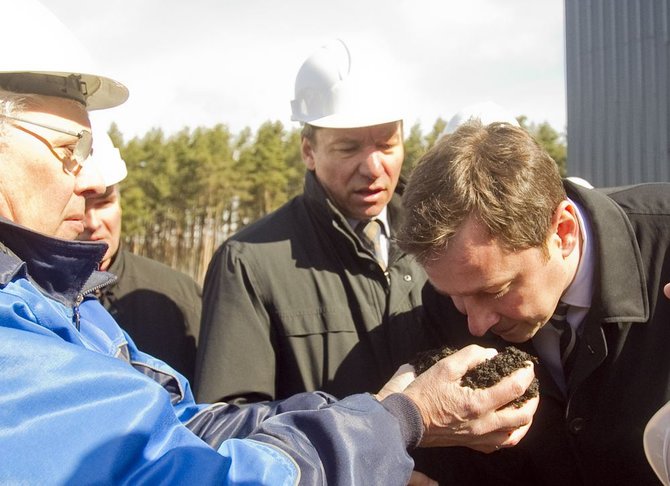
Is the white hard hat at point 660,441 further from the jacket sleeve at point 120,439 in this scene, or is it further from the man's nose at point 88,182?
the man's nose at point 88,182

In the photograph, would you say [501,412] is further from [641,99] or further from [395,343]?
[641,99]

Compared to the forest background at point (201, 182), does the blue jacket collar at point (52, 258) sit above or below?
above

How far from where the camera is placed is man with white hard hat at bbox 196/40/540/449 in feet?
10.9

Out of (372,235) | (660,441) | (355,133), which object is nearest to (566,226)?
(660,441)

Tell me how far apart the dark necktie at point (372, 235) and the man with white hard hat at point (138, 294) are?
134cm

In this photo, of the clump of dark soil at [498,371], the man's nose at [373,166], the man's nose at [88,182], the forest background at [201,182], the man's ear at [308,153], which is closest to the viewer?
the man's nose at [88,182]

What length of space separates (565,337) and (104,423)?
1860 millimetres

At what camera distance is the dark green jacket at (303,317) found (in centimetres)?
331

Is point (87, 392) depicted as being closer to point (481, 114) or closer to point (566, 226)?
point (566, 226)

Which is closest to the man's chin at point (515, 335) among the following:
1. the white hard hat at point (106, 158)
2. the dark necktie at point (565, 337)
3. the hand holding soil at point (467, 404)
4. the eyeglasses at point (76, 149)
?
the dark necktie at point (565, 337)

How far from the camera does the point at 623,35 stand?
453 cm

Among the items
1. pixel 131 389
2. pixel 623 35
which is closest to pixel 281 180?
pixel 623 35

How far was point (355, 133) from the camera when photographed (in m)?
3.91

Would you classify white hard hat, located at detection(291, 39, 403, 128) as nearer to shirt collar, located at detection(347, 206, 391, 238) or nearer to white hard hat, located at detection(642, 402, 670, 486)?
shirt collar, located at detection(347, 206, 391, 238)
